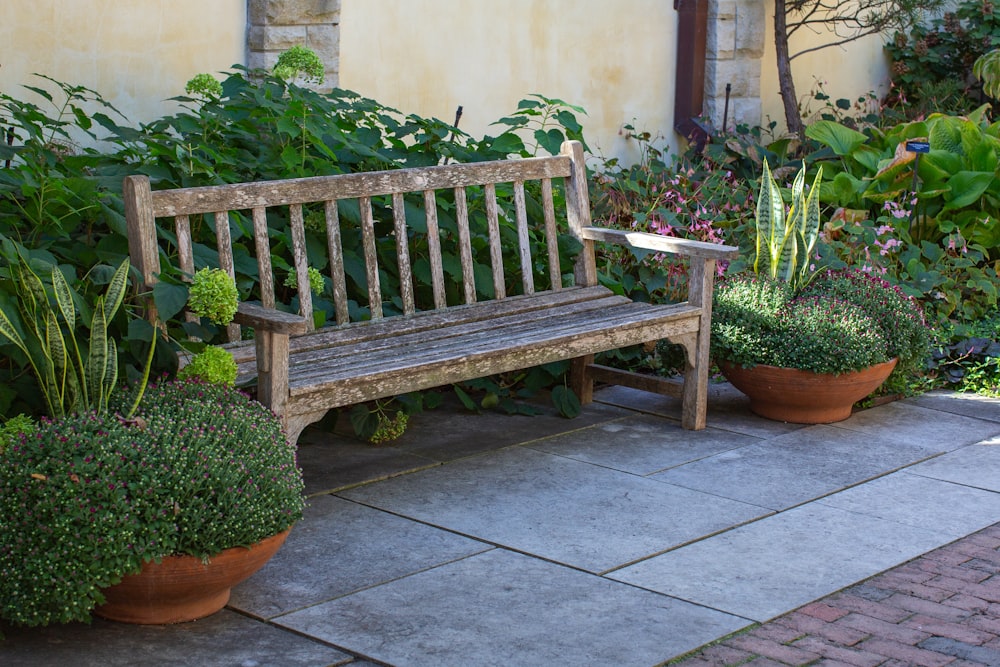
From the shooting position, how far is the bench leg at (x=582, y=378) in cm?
576

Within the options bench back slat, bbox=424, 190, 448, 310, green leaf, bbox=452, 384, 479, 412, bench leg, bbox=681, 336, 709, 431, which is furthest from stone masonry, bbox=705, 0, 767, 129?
bench back slat, bbox=424, 190, 448, 310

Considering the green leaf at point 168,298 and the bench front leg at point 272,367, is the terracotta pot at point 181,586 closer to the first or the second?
the bench front leg at point 272,367

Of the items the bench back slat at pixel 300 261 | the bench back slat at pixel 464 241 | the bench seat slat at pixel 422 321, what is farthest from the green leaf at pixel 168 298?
the bench back slat at pixel 464 241

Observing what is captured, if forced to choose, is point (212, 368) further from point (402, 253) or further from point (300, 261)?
point (402, 253)

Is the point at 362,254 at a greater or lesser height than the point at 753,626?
greater

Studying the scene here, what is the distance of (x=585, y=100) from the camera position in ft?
27.2

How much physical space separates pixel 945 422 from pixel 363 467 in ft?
8.68

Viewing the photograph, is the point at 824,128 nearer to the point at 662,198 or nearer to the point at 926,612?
the point at 662,198

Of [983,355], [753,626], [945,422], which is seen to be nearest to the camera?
[753,626]

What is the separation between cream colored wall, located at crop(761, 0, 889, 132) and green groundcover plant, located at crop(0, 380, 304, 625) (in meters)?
7.14

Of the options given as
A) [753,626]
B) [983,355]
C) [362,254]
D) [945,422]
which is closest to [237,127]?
[362,254]

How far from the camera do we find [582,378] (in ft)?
19.0

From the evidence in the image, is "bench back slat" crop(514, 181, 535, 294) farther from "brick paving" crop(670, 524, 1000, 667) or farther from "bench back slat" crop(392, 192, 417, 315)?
"brick paving" crop(670, 524, 1000, 667)

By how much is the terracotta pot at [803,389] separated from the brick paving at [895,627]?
1.46 meters
